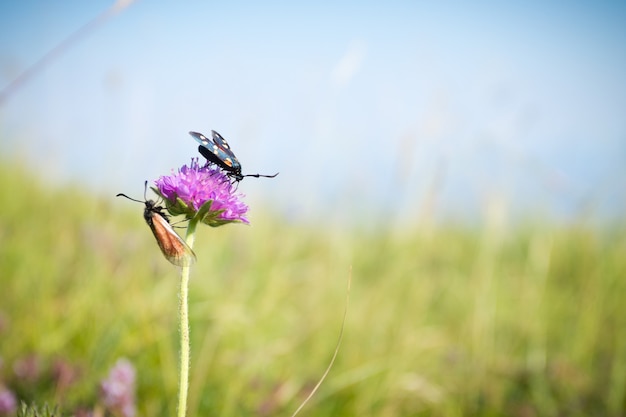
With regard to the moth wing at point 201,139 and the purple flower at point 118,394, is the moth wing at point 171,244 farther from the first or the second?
the purple flower at point 118,394

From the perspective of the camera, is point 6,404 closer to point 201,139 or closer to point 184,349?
point 184,349

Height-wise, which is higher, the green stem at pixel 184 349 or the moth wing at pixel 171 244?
the moth wing at pixel 171 244

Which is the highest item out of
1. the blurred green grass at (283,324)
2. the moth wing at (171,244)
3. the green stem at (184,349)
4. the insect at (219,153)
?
the insect at (219,153)

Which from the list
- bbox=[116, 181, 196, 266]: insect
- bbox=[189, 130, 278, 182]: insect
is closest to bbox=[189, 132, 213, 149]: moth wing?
bbox=[189, 130, 278, 182]: insect

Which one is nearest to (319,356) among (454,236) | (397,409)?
(397,409)

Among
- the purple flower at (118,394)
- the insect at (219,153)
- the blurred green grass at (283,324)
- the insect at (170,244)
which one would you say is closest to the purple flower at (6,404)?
the blurred green grass at (283,324)

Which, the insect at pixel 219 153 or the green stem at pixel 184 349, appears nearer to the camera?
the green stem at pixel 184 349

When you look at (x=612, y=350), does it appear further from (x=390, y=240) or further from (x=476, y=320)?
(x=390, y=240)

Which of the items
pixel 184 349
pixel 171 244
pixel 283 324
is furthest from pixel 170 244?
pixel 283 324
